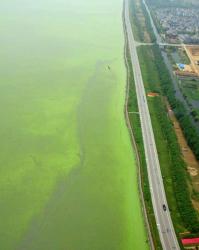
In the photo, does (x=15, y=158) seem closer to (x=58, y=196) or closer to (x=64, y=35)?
(x=58, y=196)

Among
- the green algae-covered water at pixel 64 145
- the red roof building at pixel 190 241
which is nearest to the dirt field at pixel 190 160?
the red roof building at pixel 190 241

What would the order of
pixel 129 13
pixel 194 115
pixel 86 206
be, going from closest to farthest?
pixel 86 206 < pixel 194 115 < pixel 129 13

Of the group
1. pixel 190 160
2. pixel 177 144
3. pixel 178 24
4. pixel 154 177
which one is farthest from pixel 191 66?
pixel 154 177

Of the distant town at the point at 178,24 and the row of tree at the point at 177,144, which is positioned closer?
the row of tree at the point at 177,144

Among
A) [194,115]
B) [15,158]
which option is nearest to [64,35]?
[194,115]

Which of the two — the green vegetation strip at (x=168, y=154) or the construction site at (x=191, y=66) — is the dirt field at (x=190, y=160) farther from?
the construction site at (x=191, y=66)

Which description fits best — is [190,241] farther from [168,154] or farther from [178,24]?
[178,24]
